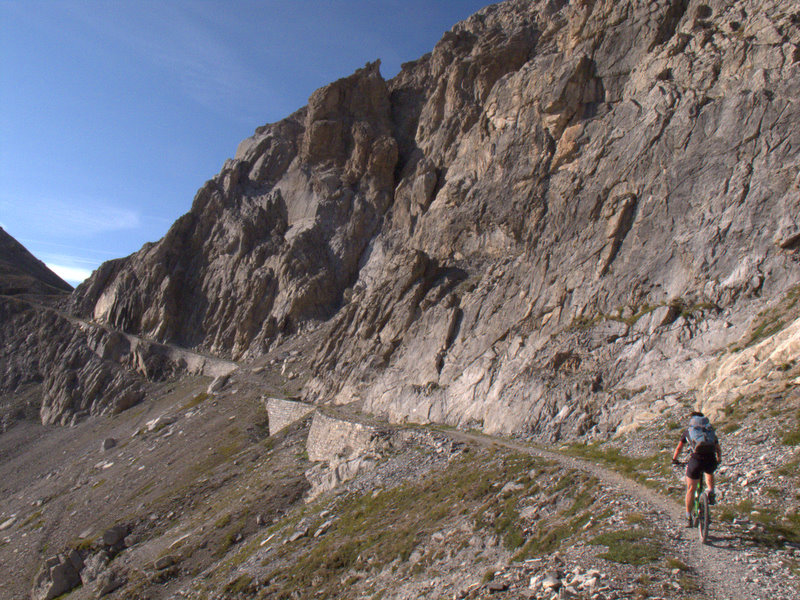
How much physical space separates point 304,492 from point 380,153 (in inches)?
2199

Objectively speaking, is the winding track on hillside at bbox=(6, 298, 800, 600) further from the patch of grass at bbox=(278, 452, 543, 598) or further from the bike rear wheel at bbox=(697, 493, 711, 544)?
the patch of grass at bbox=(278, 452, 543, 598)

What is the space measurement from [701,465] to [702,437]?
0.58 meters

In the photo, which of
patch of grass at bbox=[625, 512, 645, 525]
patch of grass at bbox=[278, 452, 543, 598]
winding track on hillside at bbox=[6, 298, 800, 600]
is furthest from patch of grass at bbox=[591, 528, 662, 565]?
patch of grass at bbox=[278, 452, 543, 598]

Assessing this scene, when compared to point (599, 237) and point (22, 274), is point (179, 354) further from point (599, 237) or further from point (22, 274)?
point (599, 237)

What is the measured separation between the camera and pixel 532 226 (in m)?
41.3

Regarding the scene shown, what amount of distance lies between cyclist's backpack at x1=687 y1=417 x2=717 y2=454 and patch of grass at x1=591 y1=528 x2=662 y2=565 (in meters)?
2.17

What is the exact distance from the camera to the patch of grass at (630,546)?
33.2 feet

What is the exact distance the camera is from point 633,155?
3459 cm

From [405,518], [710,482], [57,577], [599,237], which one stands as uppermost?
[599,237]

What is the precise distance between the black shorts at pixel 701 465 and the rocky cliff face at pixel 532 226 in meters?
11.9

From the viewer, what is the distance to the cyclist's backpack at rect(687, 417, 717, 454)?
10.6 metres

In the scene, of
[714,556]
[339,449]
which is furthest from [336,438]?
[714,556]

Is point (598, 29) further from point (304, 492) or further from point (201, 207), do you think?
point (201, 207)

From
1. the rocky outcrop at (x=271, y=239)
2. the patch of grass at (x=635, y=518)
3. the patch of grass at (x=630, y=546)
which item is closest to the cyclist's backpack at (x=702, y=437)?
the patch of grass at (x=630, y=546)
